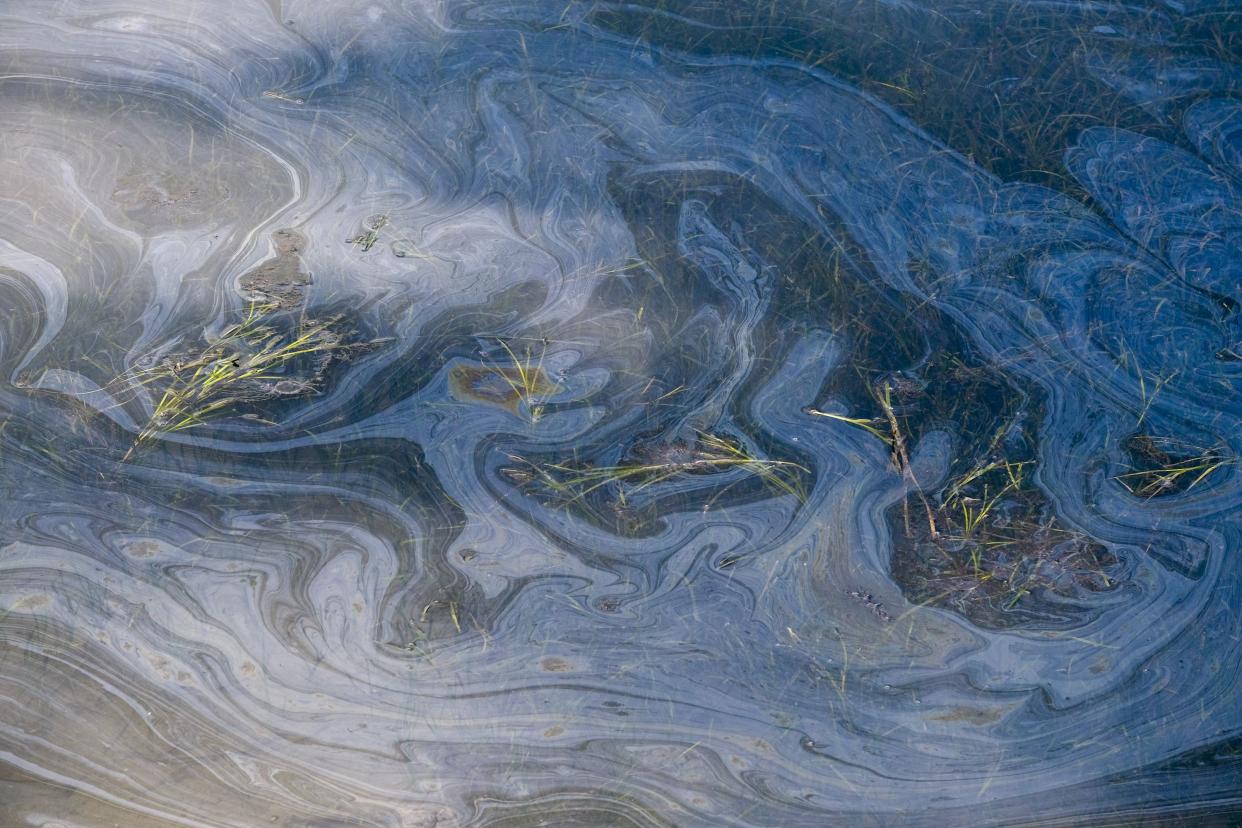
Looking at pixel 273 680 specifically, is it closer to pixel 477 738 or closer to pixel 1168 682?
pixel 477 738

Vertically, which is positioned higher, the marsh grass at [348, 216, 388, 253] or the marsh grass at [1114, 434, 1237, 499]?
the marsh grass at [348, 216, 388, 253]

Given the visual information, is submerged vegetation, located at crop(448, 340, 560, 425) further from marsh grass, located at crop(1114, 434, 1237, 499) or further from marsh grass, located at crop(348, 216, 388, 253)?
marsh grass, located at crop(1114, 434, 1237, 499)

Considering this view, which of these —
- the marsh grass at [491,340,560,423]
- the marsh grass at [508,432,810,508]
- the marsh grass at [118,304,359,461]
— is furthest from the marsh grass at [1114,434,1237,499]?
the marsh grass at [118,304,359,461]

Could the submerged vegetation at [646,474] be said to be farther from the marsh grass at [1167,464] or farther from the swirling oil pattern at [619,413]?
the marsh grass at [1167,464]

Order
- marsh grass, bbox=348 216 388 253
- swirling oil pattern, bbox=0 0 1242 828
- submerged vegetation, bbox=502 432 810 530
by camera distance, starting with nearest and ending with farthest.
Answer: swirling oil pattern, bbox=0 0 1242 828 → submerged vegetation, bbox=502 432 810 530 → marsh grass, bbox=348 216 388 253

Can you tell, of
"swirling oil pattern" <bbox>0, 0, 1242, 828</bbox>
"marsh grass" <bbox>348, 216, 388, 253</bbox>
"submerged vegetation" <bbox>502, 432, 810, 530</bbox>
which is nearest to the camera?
"swirling oil pattern" <bbox>0, 0, 1242, 828</bbox>

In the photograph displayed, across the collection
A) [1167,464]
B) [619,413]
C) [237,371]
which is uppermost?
[237,371]

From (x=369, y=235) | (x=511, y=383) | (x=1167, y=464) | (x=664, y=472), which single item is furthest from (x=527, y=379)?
(x=1167, y=464)

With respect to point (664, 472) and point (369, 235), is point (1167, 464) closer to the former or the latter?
point (664, 472)
